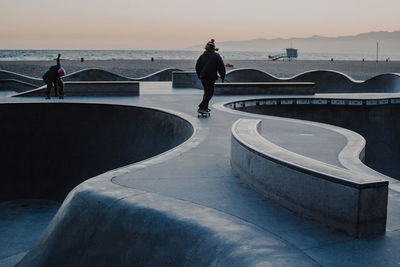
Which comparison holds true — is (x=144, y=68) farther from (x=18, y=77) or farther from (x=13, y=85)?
(x=13, y=85)

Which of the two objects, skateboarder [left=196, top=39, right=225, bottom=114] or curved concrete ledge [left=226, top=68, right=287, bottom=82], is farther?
curved concrete ledge [left=226, top=68, right=287, bottom=82]

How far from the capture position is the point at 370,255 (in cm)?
405

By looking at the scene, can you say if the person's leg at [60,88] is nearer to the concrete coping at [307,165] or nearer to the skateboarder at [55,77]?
the skateboarder at [55,77]

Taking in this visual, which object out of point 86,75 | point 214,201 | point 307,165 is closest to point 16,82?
point 86,75

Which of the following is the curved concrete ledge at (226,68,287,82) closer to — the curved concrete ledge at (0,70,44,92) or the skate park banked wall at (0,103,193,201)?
the curved concrete ledge at (0,70,44,92)

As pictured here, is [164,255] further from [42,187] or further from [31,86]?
[31,86]

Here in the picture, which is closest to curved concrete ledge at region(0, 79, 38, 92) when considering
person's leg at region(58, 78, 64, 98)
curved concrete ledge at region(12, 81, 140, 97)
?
curved concrete ledge at region(12, 81, 140, 97)

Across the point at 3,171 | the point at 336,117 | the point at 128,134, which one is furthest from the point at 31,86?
the point at 336,117

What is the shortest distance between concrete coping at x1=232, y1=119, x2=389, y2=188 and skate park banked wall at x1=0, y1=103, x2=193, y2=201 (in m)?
8.77

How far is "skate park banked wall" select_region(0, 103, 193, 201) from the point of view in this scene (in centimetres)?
→ 1513

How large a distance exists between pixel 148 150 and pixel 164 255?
9.56 m

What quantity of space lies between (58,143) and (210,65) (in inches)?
264

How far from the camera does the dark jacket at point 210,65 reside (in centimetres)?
1185

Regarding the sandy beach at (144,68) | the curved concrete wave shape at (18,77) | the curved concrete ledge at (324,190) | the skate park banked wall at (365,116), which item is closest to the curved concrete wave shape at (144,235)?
the curved concrete ledge at (324,190)
